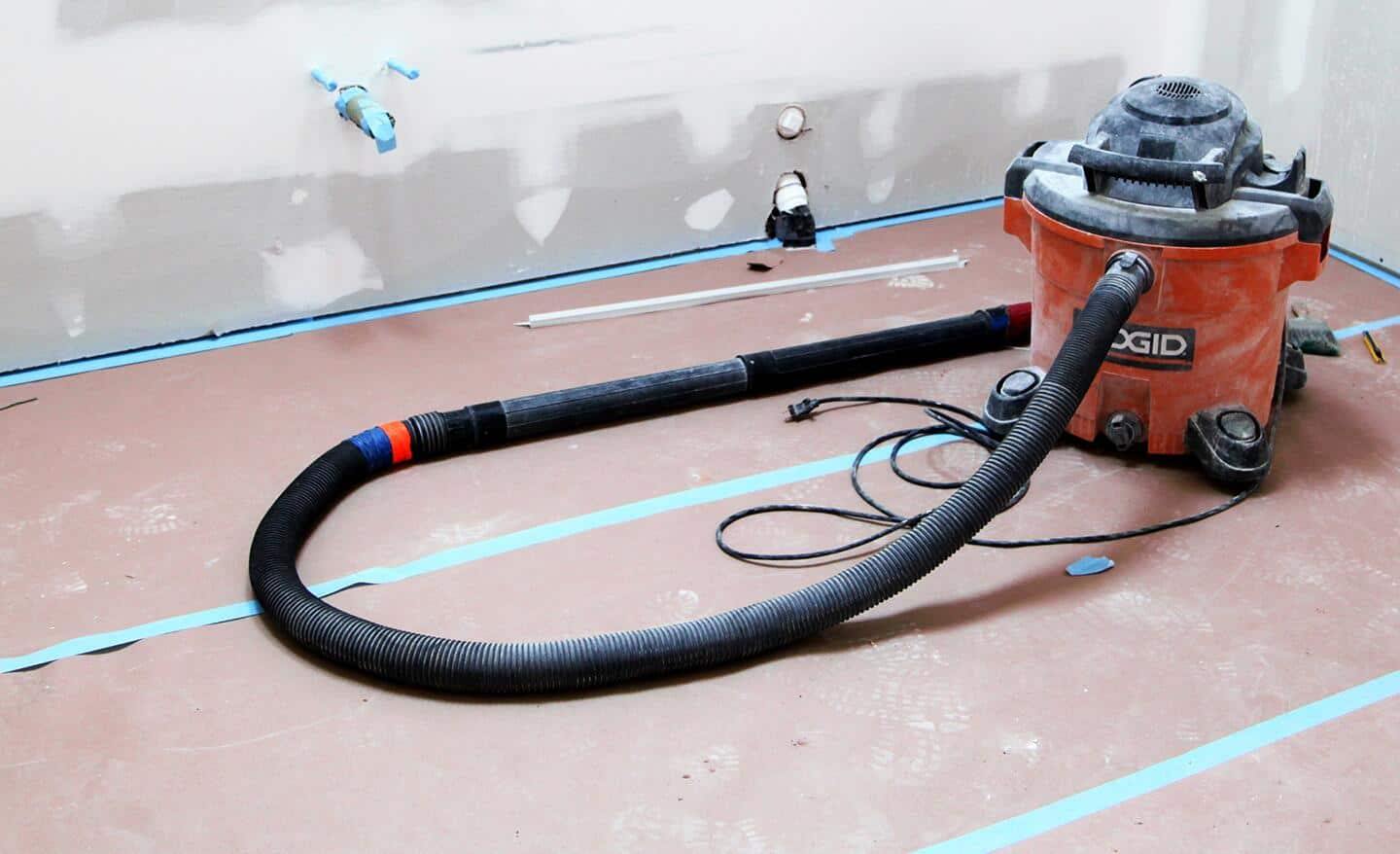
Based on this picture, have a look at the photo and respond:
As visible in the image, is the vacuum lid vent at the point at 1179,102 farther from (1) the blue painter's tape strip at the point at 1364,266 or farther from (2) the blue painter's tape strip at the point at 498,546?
(1) the blue painter's tape strip at the point at 1364,266

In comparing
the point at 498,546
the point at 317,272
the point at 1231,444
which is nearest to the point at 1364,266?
the point at 1231,444

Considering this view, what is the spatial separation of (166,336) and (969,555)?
2.06 m

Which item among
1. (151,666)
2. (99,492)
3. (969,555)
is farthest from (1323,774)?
(99,492)

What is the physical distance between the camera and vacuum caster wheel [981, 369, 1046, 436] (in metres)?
2.54

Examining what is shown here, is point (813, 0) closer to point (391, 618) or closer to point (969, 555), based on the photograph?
Result: point (969, 555)

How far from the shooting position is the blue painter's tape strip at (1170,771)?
168cm

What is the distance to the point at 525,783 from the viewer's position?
1791mm

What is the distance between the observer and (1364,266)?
133 inches

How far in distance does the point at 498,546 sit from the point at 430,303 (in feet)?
3.88

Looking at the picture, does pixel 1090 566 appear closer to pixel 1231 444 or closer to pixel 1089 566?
pixel 1089 566

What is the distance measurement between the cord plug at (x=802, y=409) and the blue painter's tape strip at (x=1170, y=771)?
1.15 metres

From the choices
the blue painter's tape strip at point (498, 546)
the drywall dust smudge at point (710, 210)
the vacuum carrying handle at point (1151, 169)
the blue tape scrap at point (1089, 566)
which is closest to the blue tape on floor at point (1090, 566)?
the blue tape scrap at point (1089, 566)

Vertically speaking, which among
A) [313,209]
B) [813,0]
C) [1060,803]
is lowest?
[1060,803]

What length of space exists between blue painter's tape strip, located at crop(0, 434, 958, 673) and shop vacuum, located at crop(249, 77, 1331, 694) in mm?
95
